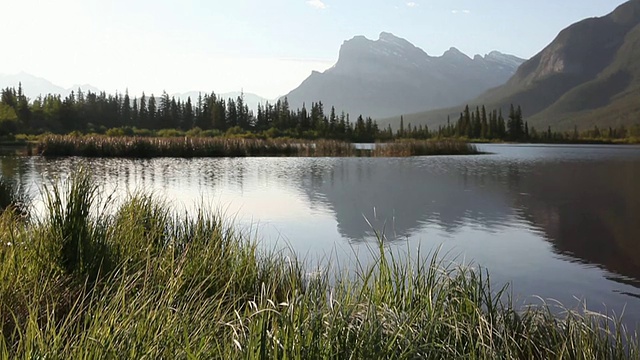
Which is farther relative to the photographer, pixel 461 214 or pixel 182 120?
pixel 182 120

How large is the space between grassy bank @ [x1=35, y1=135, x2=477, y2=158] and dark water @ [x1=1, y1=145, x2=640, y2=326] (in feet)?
40.1

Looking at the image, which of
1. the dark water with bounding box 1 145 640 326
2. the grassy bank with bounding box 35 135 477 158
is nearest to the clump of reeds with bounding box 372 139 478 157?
the grassy bank with bounding box 35 135 477 158

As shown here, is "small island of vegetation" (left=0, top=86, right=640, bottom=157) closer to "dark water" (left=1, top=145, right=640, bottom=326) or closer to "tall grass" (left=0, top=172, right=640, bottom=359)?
"dark water" (left=1, top=145, right=640, bottom=326)

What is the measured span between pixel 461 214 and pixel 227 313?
12845 millimetres

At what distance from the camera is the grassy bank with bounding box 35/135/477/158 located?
42.1 m

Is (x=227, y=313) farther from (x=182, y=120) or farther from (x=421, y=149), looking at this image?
(x=182, y=120)

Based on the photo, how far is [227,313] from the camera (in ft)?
16.6

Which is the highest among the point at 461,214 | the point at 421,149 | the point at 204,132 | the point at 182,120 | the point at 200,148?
the point at 182,120

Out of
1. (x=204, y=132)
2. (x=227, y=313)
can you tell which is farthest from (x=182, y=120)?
(x=227, y=313)

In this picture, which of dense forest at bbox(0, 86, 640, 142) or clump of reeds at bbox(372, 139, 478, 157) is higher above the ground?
dense forest at bbox(0, 86, 640, 142)

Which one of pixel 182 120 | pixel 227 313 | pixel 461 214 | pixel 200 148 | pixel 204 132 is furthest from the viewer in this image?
pixel 182 120

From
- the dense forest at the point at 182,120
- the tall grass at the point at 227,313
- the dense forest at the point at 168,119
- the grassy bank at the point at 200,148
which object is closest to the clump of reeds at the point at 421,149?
the grassy bank at the point at 200,148

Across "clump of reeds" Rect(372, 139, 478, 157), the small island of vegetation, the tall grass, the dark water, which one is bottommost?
the dark water

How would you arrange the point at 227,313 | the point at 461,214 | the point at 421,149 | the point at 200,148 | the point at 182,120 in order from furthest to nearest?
the point at 182,120, the point at 421,149, the point at 200,148, the point at 461,214, the point at 227,313
